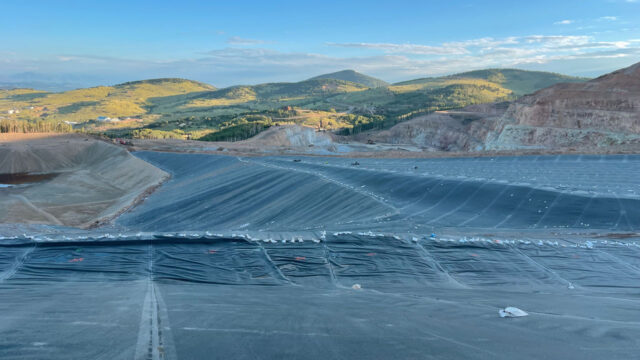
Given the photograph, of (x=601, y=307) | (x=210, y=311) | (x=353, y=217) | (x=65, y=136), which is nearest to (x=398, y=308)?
(x=210, y=311)

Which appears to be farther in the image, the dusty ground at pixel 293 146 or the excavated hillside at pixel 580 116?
the dusty ground at pixel 293 146

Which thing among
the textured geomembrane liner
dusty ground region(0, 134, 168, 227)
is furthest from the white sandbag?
dusty ground region(0, 134, 168, 227)

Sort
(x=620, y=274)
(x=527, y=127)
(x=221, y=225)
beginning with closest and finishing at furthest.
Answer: (x=620, y=274)
(x=221, y=225)
(x=527, y=127)

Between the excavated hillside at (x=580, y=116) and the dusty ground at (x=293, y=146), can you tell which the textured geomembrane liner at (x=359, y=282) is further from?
the excavated hillside at (x=580, y=116)

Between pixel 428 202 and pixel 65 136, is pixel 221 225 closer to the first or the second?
pixel 428 202

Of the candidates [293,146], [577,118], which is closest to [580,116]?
[577,118]

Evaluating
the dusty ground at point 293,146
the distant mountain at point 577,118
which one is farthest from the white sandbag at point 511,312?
the distant mountain at point 577,118

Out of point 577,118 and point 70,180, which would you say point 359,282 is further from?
point 577,118

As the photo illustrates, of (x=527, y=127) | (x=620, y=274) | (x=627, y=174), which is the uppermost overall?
(x=527, y=127)

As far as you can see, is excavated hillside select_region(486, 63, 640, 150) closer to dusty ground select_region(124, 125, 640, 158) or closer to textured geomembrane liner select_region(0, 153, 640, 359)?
dusty ground select_region(124, 125, 640, 158)
